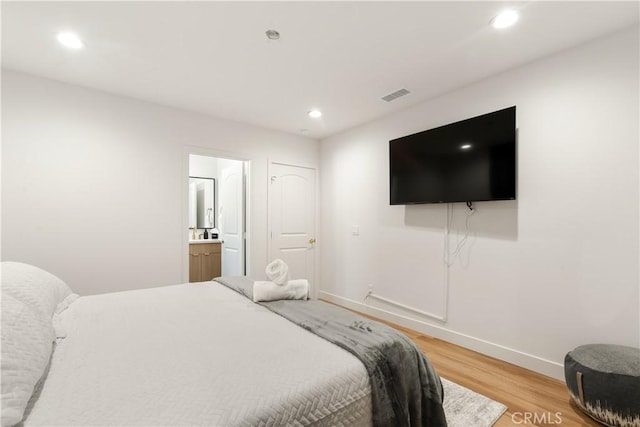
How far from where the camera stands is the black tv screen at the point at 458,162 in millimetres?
2459

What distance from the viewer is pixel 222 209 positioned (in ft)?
15.8

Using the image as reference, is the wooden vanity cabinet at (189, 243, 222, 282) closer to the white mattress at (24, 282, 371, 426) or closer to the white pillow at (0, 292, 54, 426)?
the white mattress at (24, 282, 371, 426)

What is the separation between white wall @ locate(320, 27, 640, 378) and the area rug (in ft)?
2.53

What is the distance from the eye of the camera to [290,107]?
337 centimetres

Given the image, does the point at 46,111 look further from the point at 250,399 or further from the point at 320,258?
→ the point at 320,258

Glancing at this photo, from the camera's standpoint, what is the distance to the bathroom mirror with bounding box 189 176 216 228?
514 cm

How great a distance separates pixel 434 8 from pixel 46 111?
131 inches

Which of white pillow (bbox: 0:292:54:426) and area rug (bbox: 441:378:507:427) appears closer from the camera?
white pillow (bbox: 0:292:54:426)

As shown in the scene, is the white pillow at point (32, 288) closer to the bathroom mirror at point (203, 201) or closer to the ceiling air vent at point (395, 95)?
the ceiling air vent at point (395, 95)

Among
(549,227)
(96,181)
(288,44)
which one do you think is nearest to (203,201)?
(96,181)

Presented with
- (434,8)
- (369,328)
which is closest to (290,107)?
(434,8)

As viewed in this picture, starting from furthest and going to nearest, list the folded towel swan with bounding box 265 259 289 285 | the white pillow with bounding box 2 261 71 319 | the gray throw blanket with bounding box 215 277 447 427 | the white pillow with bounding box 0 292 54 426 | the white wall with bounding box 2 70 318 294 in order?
the white wall with bounding box 2 70 318 294, the folded towel swan with bounding box 265 259 289 285, the white pillow with bounding box 2 261 71 319, the gray throw blanket with bounding box 215 277 447 427, the white pillow with bounding box 0 292 54 426

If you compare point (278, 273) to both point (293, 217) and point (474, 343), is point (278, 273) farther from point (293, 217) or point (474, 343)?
point (293, 217)

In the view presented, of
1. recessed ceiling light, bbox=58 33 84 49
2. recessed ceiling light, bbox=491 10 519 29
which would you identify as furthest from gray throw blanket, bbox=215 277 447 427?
recessed ceiling light, bbox=58 33 84 49
